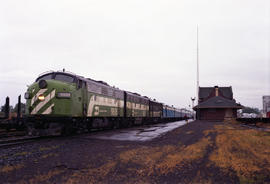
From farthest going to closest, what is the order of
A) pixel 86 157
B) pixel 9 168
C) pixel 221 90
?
pixel 221 90
pixel 86 157
pixel 9 168

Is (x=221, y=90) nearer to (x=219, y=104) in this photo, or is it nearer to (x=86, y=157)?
(x=219, y=104)

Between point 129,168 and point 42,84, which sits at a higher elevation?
point 42,84

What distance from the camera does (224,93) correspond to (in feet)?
193

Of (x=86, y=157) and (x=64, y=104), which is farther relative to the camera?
(x=64, y=104)

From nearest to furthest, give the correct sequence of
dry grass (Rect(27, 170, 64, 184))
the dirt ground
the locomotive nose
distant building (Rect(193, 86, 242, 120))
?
1. dry grass (Rect(27, 170, 64, 184))
2. the dirt ground
3. the locomotive nose
4. distant building (Rect(193, 86, 242, 120))

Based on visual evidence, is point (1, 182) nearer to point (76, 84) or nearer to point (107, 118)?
point (76, 84)

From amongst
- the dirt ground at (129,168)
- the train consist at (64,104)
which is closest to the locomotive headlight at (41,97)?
the train consist at (64,104)

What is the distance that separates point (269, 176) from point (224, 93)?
58.9m

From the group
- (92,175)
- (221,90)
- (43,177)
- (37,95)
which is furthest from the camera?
(221,90)

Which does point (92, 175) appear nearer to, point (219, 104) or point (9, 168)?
point (9, 168)

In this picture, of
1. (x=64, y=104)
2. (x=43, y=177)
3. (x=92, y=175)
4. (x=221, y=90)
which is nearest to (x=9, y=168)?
(x=43, y=177)

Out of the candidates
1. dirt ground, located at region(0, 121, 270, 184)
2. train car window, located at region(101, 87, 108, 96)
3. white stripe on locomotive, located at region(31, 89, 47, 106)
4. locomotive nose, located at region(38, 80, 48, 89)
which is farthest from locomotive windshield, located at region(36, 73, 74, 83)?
dirt ground, located at region(0, 121, 270, 184)

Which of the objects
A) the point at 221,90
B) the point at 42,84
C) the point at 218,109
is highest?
the point at 221,90

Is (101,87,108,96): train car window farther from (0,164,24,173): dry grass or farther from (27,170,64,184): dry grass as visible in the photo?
(27,170,64,184): dry grass
